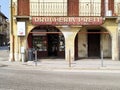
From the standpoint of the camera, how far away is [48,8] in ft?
99.3

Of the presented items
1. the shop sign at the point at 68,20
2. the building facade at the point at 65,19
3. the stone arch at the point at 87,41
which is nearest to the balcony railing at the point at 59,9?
the building facade at the point at 65,19

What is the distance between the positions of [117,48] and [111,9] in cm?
317

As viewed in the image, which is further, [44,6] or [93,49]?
[93,49]

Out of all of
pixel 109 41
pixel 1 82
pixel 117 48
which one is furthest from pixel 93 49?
pixel 1 82

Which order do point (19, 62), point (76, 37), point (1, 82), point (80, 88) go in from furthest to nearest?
point (76, 37), point (19, 62), point (1, 82), point (80, 88)

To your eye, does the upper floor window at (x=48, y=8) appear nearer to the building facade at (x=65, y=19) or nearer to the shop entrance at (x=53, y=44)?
the building facade at (x=65, y=19)

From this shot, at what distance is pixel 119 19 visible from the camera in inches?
1166

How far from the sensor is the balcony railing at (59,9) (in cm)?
3022

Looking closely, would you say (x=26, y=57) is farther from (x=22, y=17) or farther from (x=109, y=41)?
(x=109, y=41)

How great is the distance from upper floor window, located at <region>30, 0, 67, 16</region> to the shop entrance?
415cm

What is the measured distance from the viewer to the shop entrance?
34000 mm

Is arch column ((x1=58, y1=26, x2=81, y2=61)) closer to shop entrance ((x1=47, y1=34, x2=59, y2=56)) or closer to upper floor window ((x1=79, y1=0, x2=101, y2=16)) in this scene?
upper floor window ((x1=79, y1=0, x2=101, y2=16))

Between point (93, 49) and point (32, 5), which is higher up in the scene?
point (32, 5)

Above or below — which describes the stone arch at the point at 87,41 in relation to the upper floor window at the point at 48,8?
below
